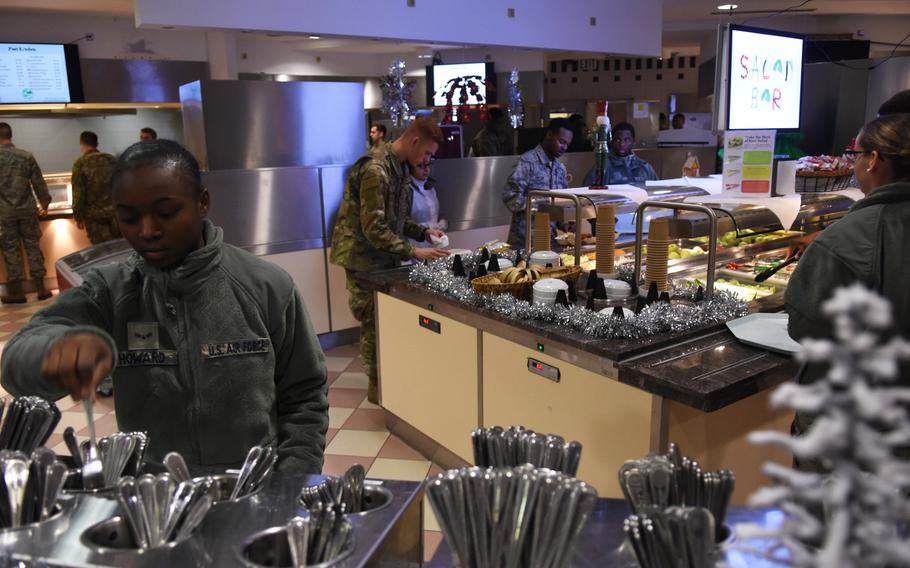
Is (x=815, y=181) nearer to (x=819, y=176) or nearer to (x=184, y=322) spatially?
(x=819, y=176)

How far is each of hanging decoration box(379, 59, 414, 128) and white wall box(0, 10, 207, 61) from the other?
118 inches

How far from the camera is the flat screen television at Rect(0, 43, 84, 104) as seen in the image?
25.8ft

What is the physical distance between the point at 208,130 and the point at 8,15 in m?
4.93

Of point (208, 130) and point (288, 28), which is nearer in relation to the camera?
point (288, 28)

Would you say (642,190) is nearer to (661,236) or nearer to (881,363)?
(661,236)

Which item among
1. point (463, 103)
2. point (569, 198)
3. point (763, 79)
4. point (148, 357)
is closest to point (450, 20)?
point (463, 103)

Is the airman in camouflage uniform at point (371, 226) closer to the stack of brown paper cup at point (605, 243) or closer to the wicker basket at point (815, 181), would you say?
the stack of brown paper cup at point (605, 243)

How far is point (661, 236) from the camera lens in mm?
2768

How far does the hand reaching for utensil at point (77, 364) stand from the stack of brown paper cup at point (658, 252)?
2171mm

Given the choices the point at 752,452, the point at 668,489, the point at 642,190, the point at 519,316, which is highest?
the point at 642,190

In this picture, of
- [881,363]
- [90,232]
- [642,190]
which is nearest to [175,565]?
[881,363]

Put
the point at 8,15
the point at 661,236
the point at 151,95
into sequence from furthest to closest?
the point at 151,95, the point at 8,15, the point at 661,236

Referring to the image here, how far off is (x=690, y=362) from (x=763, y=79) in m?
1.37

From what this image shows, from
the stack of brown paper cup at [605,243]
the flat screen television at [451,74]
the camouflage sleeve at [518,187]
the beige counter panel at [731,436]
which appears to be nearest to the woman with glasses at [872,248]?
the beige counter panel at [731,436]
